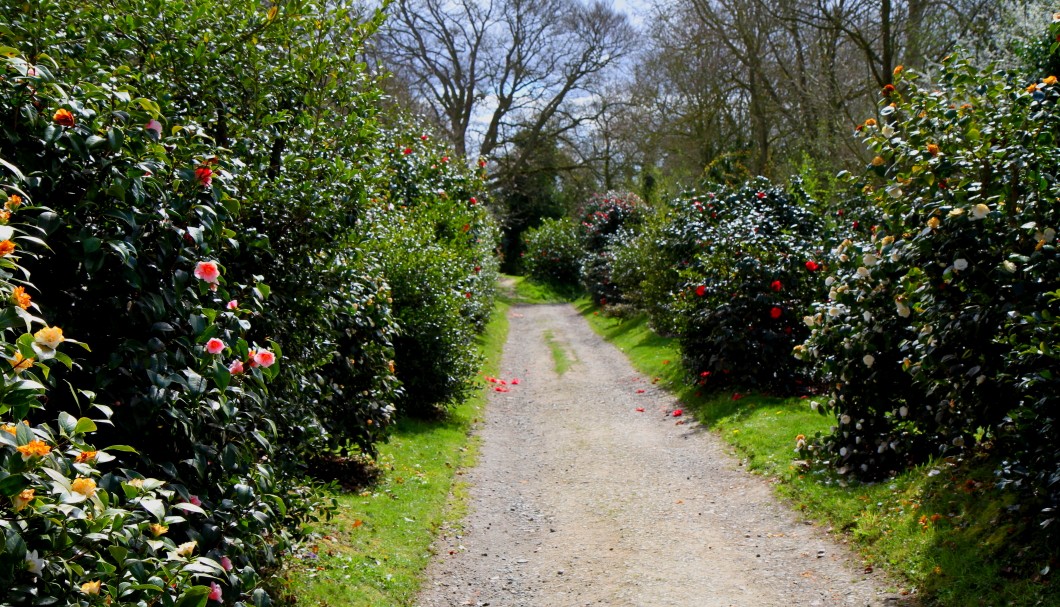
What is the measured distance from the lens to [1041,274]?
4.30 meters

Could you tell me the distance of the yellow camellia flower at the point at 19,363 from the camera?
6.43 feet

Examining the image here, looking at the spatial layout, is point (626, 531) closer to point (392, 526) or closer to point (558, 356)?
point (392, 526)

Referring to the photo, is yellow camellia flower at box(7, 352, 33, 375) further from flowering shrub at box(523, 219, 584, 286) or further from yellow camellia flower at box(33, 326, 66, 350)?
flowering shrub at box(523, 219, 584, 286)

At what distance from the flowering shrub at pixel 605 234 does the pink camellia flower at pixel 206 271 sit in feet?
60.1

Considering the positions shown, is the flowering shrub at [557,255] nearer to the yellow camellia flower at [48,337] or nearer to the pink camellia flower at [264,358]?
the pink camellia flower at [264,358]

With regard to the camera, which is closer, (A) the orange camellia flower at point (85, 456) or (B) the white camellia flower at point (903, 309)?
(A) the orange camellia flower at point (85, 456)

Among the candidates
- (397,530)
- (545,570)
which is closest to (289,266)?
(397,530)

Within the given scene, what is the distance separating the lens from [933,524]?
5.02m

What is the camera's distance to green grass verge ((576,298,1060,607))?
427 cm

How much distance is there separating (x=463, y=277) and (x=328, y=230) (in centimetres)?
594

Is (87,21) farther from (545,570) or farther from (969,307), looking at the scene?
(969,307)

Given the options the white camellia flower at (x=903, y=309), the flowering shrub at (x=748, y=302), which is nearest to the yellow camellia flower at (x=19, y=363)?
the white camellia flower at (x=903, y=309)

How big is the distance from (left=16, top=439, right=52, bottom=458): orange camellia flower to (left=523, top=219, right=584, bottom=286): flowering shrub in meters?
28.4

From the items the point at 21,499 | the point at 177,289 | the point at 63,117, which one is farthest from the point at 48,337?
the point at 63,117
